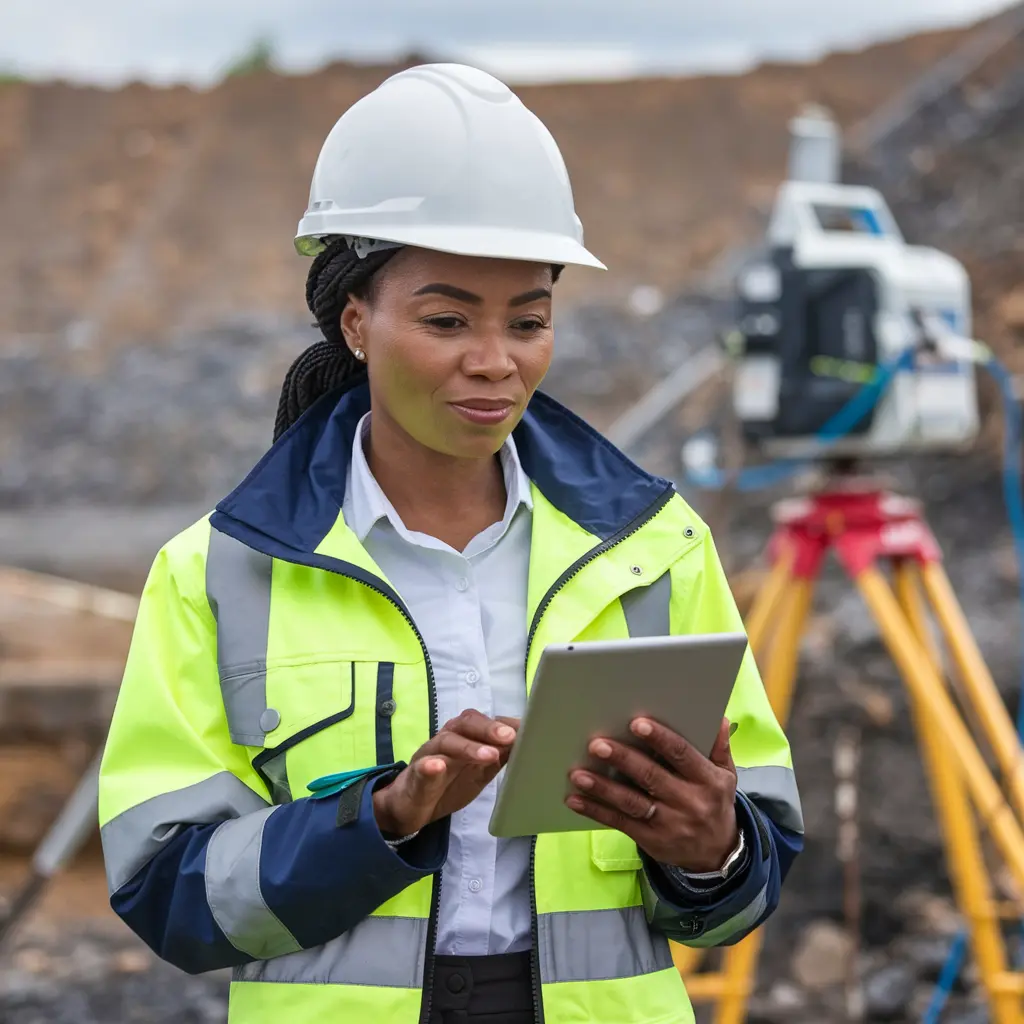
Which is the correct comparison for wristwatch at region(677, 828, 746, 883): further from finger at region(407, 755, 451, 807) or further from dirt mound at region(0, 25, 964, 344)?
dirt mound at region(0, 25, 964, 344)

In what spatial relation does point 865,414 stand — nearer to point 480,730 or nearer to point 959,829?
point 959,829

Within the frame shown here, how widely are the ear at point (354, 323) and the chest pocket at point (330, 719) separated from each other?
14.9 inches

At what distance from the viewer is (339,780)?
147 centimetres

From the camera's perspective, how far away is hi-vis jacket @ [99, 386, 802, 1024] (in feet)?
4.79

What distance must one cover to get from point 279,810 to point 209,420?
499 inches

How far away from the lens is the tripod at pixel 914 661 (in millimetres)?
3080

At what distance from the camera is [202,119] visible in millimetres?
25625

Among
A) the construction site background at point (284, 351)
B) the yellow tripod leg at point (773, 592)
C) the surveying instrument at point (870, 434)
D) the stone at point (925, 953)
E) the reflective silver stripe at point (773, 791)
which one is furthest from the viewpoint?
the construction site background at point (284, 351)

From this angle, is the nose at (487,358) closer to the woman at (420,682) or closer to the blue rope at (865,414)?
the woman at (420,682)

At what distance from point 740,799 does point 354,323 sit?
2.17ft

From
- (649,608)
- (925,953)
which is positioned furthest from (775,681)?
(649,608)

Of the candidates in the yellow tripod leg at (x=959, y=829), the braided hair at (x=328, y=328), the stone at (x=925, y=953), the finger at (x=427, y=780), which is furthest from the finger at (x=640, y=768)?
the stone at (x=925, y=953)

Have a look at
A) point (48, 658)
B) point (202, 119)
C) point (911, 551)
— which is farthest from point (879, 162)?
point (202, 119)

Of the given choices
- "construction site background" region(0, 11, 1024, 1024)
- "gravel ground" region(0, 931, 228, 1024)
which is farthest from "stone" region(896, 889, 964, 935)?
"gravel ground" region(0, 931, 228, 1024)
